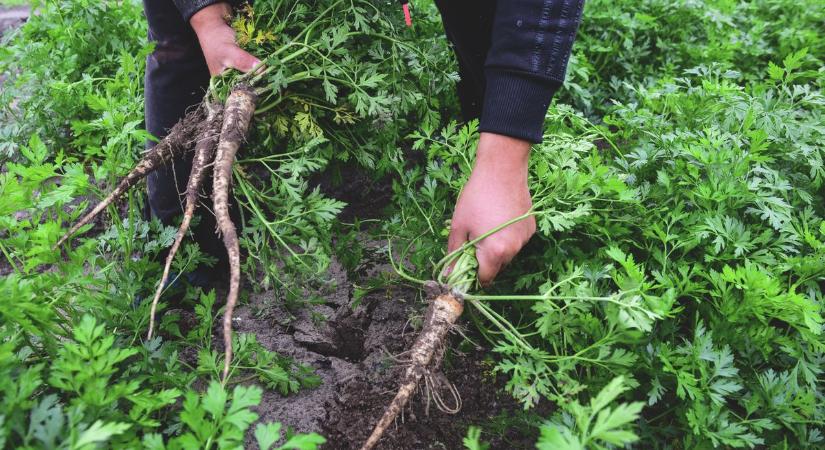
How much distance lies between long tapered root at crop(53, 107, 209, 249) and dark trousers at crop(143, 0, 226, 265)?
0.22 m

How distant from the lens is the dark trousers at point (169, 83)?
2371mm

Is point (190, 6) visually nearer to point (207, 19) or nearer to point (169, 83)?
point (207, 19)

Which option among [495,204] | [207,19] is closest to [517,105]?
[495,204]

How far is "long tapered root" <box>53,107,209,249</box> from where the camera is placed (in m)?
1.88

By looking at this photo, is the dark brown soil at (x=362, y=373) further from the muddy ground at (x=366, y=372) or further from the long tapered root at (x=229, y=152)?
the long tapered root at (x=229, y=152)

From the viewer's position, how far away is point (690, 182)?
2084 millimetres

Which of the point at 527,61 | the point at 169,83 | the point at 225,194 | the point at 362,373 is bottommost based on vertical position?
the point at 362,373

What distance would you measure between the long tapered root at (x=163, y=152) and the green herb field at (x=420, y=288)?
7cm

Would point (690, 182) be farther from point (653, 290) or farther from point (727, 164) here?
point (653, 290)

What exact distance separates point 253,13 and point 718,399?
214cm

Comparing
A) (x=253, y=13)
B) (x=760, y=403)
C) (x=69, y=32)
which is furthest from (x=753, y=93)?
(x=69, y=32)

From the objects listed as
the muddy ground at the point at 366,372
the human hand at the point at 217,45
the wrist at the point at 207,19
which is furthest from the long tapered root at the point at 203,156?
the muddy ground at the point at 366,372

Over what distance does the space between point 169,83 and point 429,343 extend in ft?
5.48

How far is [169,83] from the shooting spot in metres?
2.45
